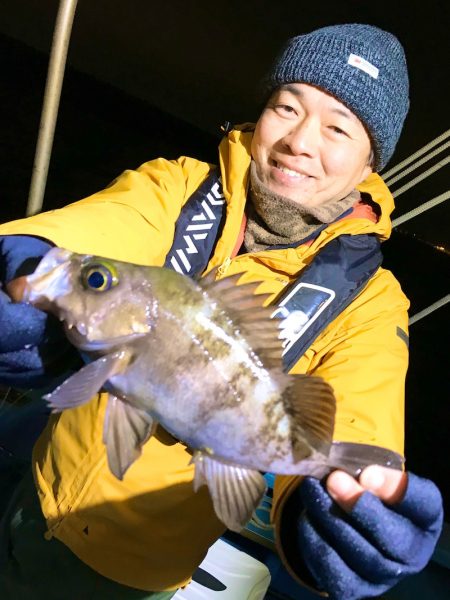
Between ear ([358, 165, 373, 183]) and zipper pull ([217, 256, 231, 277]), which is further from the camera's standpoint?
ear ([358, 165, 373, 183])

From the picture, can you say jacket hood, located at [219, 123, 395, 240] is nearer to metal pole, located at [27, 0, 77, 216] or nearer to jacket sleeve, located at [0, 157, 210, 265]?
jacket sleeve, located at [0, 157, 210, 265]

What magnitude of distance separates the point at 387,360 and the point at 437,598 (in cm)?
236

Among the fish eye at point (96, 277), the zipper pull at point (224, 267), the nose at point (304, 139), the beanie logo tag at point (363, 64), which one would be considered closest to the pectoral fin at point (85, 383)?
the fish eye at point (96, 277)

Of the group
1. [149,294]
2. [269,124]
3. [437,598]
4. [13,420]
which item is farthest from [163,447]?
[437,598]

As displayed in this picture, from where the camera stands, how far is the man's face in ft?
6.61

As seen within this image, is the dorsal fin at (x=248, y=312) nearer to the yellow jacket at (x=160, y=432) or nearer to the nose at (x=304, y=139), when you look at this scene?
the yellow jacket at (x=160, y=432)

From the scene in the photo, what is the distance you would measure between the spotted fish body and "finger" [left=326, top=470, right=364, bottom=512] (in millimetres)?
53

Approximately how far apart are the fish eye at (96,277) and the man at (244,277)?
0.84 ft

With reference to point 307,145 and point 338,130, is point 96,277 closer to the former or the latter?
point 307,145

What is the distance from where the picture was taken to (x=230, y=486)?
1.33 m

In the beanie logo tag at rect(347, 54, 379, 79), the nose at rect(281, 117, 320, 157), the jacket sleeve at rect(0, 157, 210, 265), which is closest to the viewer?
the jacket sleeve at rect(0, 157, 210, 265)

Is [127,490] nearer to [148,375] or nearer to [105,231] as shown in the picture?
[148,375]

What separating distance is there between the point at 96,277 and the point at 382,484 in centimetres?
94

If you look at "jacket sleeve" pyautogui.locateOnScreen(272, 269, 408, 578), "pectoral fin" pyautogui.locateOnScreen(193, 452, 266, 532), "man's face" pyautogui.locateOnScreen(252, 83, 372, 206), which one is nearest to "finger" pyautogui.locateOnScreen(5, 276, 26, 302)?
"pectoral fin" pyautogui.locateOnScreen(193, 452, 266, 532)
